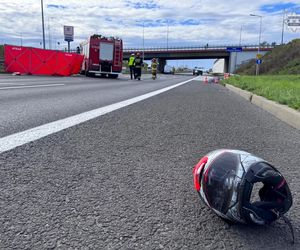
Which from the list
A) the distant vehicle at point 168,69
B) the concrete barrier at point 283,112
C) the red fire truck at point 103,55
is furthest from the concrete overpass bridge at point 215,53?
the concrete barrier at point 283,112

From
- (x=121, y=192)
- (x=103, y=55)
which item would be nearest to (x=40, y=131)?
(x=121, y=192)

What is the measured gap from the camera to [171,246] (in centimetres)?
154

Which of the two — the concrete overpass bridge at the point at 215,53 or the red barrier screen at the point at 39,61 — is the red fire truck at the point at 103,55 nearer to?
the red barrier screen at the point at 39,61

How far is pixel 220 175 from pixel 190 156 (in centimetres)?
149

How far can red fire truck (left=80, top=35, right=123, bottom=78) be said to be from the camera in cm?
2291

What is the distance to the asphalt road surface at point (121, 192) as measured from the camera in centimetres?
159

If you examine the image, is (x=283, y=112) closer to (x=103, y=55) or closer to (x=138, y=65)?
(x=138, y=65)

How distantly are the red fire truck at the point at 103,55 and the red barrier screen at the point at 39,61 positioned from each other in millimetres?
1873

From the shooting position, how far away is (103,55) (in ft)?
75.7

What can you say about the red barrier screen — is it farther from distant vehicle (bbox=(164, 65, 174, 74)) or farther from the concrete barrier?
distant vehicle (bbox=(164, 65, 174, 74))

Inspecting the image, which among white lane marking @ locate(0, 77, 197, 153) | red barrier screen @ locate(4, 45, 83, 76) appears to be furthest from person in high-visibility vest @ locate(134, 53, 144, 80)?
white lane marking @ locate(0, 77, 197, 153)

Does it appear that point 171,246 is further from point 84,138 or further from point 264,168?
point 84,138

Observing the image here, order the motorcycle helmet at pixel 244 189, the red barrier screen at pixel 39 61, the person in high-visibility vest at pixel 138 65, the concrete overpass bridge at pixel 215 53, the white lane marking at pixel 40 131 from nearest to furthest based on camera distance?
the motorcycle helmet at pixel 244 189, the white lane marking at pixel 40 131, the person in high-visibility vest at pixel 138 65, the red barrier screen at pixel 39 61, the concrete overpass bridge at pixel 215 53

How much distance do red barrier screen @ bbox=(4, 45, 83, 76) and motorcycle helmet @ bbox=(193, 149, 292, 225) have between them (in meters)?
24.0
